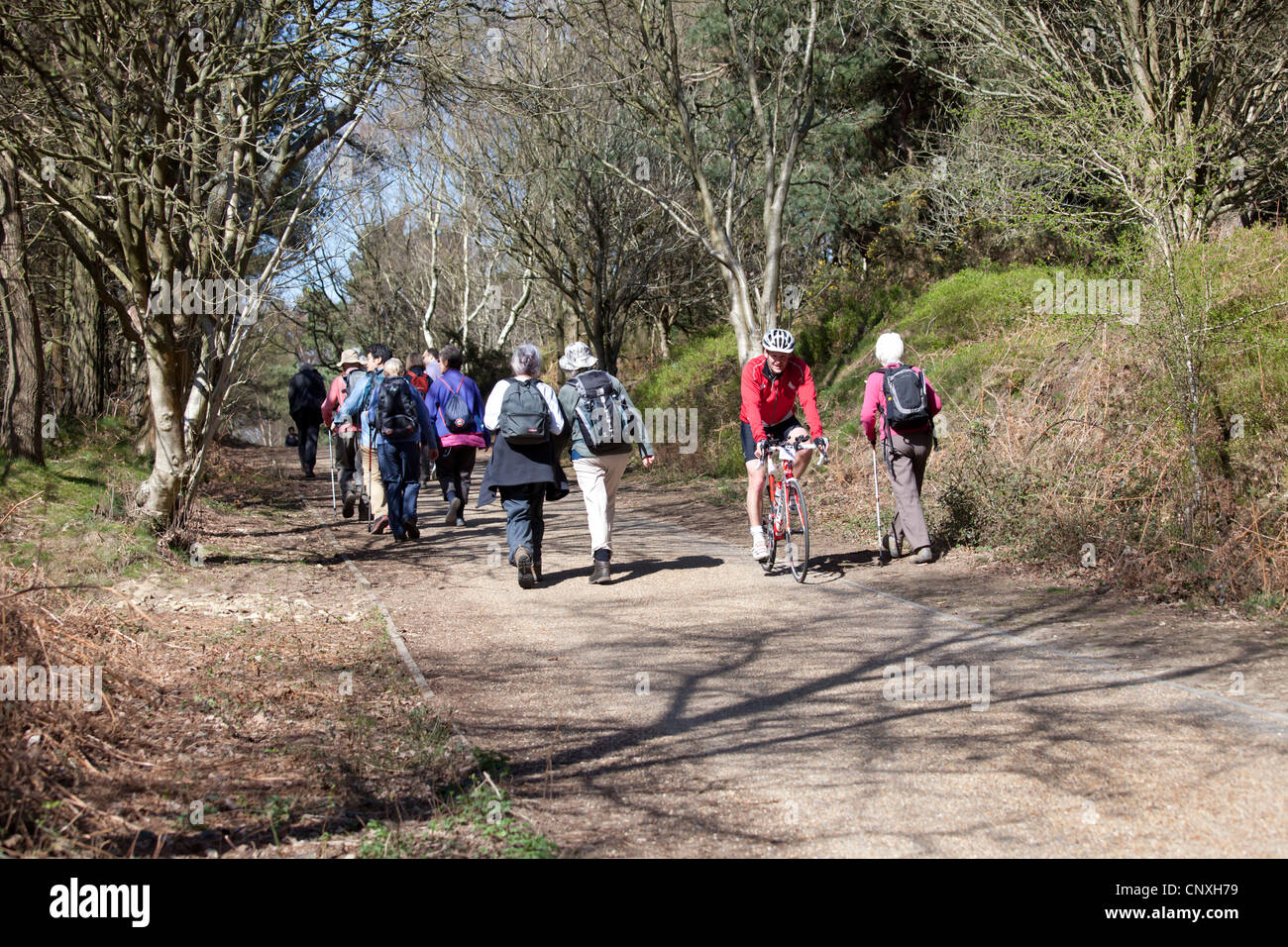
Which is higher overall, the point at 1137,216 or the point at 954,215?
the point at 954,215

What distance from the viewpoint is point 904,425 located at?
10000 millimetres

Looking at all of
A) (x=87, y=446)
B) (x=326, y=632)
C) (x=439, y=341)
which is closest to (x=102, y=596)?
(x=326, y=632)

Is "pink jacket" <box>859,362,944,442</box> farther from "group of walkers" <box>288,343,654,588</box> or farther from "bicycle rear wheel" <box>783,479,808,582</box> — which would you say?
"group of walkers" <box>288,343,654,588</box>

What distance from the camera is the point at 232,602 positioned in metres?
9.02

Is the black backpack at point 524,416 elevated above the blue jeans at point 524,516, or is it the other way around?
the black backpack at point 524,416

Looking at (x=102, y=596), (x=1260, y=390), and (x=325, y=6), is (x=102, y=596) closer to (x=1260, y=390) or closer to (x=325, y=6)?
(x=325, y=6)

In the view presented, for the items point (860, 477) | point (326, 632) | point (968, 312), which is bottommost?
point (326, 632)

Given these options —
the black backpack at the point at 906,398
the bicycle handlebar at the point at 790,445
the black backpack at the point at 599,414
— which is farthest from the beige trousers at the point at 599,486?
the black backpack at the point at 906,398

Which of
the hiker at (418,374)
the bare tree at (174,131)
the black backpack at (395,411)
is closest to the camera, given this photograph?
the bare tree at (174,131)

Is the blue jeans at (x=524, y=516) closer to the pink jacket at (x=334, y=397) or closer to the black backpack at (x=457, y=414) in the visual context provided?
the black backpack at (x=457, y=414)

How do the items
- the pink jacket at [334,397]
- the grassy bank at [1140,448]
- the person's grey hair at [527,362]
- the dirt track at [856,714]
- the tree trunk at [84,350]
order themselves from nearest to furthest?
the dirt track at [856,714] < the grassy bank at [1140,448] < the person's grey hair at [527,362] < the pink jacket at [334,397] < the tree trunk at [84,350]

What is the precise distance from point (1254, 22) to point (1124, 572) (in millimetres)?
6839

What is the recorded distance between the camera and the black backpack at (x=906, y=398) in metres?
9.93

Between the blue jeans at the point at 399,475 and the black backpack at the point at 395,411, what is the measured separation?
5.0 inches
